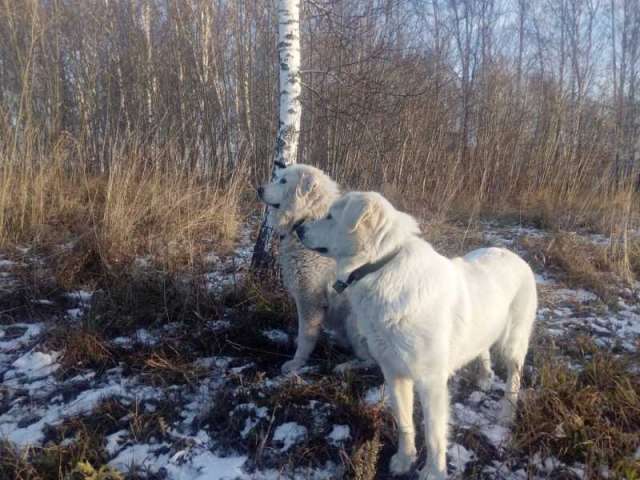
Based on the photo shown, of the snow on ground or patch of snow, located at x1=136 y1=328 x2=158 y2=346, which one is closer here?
the snow on ground

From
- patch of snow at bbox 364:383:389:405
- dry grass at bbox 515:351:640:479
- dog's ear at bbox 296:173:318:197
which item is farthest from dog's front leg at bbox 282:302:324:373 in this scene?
dry grass at bbox 515:351:640:479

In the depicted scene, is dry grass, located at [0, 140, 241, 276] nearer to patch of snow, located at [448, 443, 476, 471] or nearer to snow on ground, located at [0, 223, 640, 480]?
snow on ground, located at [0, 223, 640, 480]

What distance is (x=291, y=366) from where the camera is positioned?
10.7 ft

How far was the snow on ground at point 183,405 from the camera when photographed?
2.39 metres

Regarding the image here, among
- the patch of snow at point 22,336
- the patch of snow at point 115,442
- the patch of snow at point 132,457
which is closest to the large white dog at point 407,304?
the patch of snow at point 132,457

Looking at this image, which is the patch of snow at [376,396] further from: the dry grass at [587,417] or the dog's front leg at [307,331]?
the dry grass at [587,417]

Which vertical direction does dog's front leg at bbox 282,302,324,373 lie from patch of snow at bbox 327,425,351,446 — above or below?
above

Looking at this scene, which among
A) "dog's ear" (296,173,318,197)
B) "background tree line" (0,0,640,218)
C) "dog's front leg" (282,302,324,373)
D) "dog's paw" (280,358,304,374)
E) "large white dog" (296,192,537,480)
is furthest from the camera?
"background tree line" (0,0,640,218)

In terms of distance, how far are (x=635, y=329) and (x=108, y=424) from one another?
4.13m

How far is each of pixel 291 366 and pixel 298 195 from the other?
1295 millimetres

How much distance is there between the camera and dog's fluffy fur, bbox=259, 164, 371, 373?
3.38 meters

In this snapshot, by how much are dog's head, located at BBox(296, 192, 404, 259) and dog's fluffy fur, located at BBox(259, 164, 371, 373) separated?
3.09ft

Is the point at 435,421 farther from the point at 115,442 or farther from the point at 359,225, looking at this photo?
the point at 115,442

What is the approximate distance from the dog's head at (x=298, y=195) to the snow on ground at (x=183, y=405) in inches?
38.6
